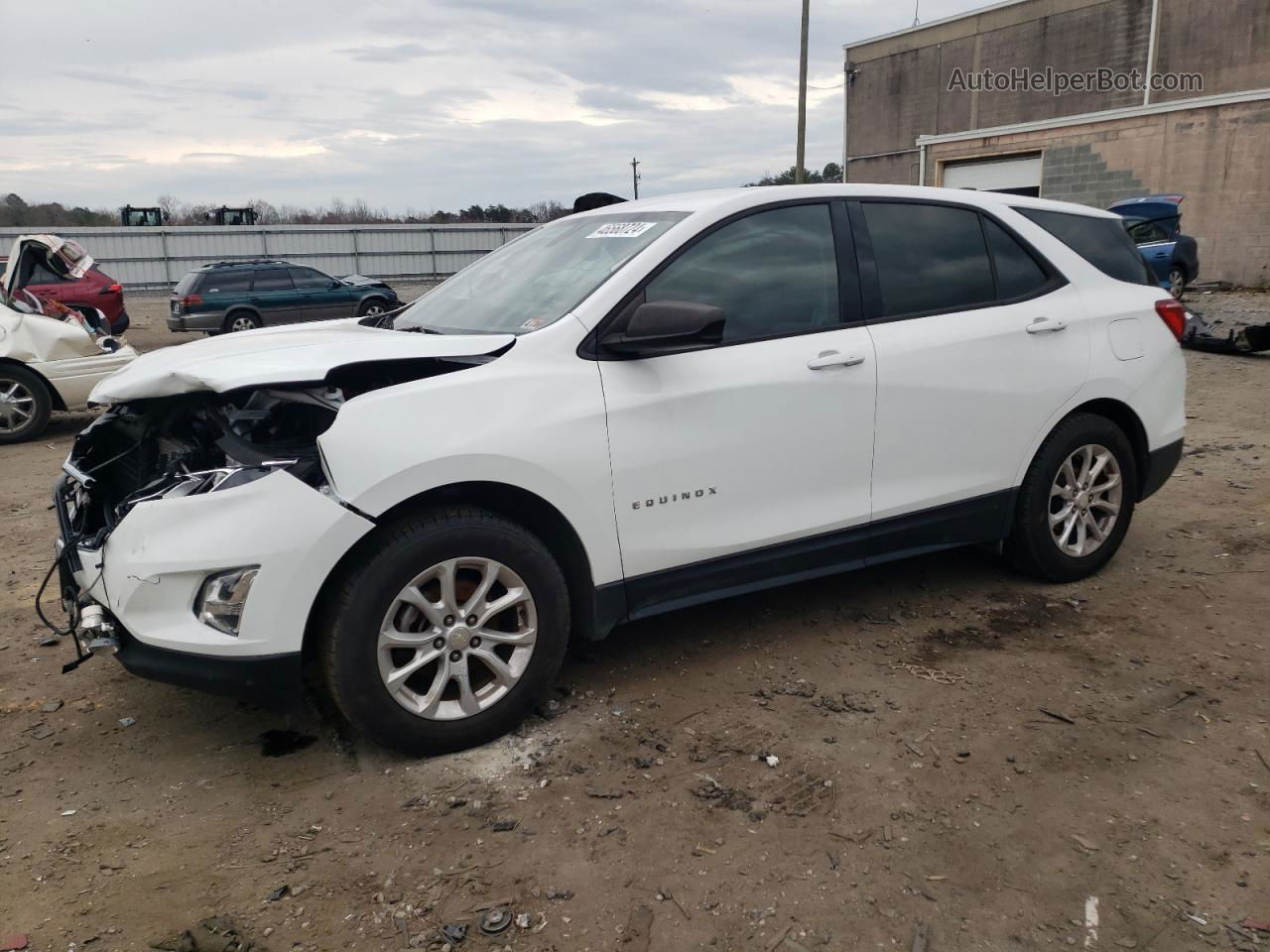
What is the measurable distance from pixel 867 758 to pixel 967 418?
1.59 meters

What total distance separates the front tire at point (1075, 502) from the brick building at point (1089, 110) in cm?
2154

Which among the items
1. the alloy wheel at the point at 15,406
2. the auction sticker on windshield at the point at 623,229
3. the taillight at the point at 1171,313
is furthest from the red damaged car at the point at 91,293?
the taillight at the point at 1171,313

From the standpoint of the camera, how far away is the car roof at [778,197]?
3.63m

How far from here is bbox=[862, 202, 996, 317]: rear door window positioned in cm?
388

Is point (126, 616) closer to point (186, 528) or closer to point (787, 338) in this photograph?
point (186, 528)

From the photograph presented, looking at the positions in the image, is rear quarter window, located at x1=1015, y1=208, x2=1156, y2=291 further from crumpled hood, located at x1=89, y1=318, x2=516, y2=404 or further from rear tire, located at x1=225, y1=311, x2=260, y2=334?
rear tire, located at x1=225, y1=311, x2=260, y2=334

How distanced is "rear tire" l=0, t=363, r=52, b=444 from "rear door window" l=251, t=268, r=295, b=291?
11.5 metres

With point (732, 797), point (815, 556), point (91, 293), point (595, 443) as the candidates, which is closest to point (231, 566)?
point (595, 443)

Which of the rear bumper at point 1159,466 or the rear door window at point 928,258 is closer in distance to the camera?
the rear door window at point 928,258

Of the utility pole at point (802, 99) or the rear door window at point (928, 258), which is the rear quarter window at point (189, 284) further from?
the rear door window at point (928, 258)

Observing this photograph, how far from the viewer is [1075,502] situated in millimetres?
4402

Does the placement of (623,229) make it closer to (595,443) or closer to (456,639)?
(595,443)

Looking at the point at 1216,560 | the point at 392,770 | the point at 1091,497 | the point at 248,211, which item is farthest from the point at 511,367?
the point at 248,211

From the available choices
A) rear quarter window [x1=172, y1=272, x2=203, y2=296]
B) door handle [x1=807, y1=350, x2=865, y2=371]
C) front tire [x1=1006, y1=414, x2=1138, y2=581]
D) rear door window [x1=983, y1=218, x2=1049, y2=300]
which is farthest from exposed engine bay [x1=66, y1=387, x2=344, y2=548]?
rear quarter window [x1=172, y1=272, x2=203, y2=296]
